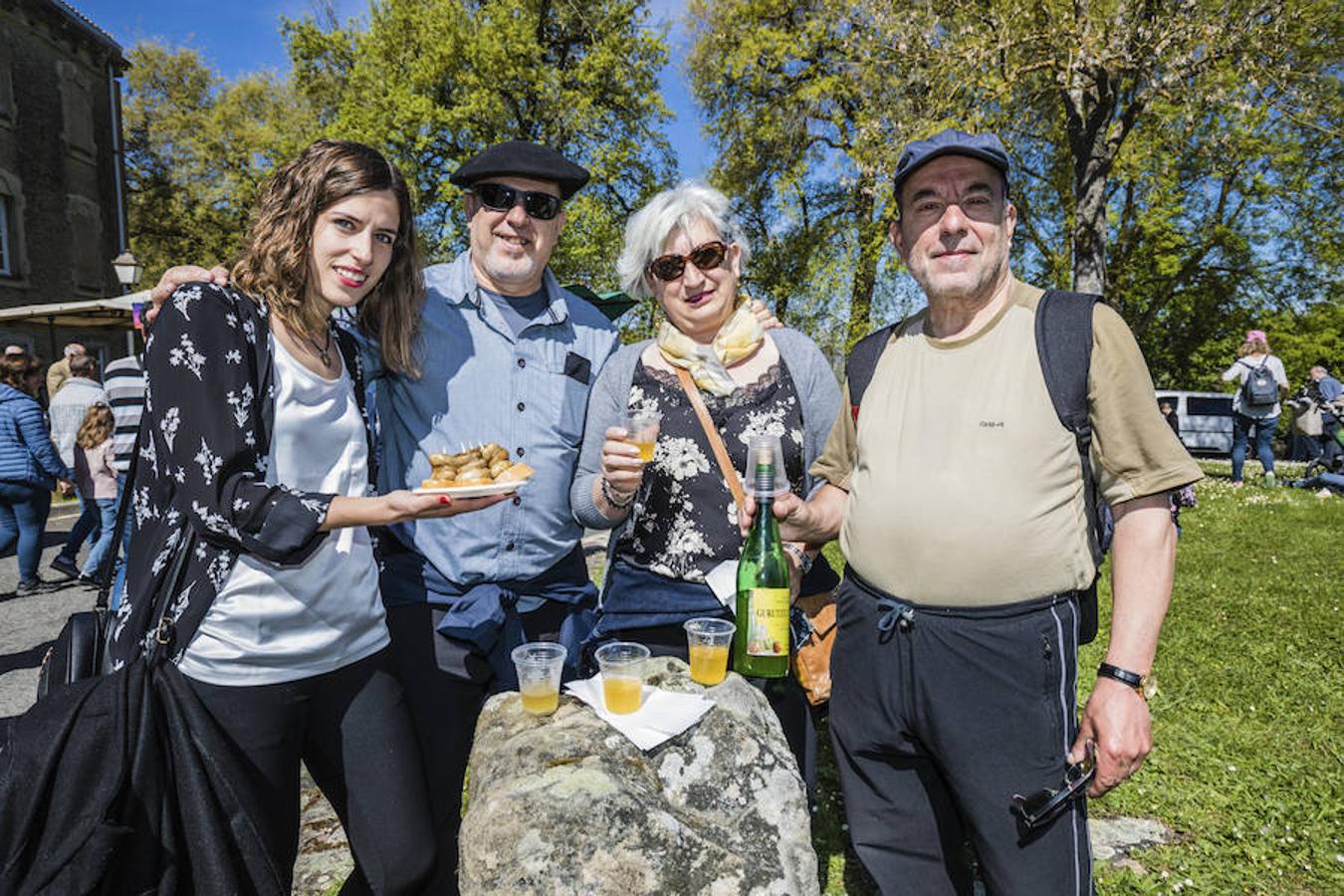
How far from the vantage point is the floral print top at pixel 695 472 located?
263 centimetres

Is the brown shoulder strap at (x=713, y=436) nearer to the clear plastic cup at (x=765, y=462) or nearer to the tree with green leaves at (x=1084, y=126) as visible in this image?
the clear plastic cup at (x=765, y=462)

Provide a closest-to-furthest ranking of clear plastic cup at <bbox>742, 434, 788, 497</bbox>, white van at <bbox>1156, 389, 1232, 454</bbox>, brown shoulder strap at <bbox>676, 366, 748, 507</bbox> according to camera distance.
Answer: clear plastic cup at <bbox>742, 434, 788, 497</bbox>
brown shoulder strap at <bbox>676, 366, 748, 507</bbox>
white van at <bbox>1156, 389, 1232, 454</bbox>

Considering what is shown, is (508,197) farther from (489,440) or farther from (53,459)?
(53,459)

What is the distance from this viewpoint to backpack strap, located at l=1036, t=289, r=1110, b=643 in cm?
194

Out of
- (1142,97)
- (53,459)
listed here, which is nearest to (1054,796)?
(53,459)

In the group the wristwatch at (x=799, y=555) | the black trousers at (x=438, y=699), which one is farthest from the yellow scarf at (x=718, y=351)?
the black trousers at (x=438, y=699)

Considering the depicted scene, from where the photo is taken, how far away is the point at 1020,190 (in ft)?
66.9

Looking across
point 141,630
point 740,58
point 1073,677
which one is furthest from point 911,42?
point 141,630

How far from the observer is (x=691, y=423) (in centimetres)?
270

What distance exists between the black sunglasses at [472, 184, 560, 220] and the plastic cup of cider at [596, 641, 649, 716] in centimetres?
169

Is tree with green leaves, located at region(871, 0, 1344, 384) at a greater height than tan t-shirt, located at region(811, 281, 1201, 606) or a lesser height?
greater

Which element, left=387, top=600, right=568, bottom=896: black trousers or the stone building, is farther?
the stone building

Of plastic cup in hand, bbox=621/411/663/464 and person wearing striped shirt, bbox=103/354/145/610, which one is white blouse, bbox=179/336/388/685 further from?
person wearing striped shirt, bbox=103/354/145/610

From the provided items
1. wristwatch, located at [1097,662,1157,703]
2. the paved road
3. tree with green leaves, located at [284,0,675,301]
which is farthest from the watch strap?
tree with green leaves, located at [284,0,675,301]
